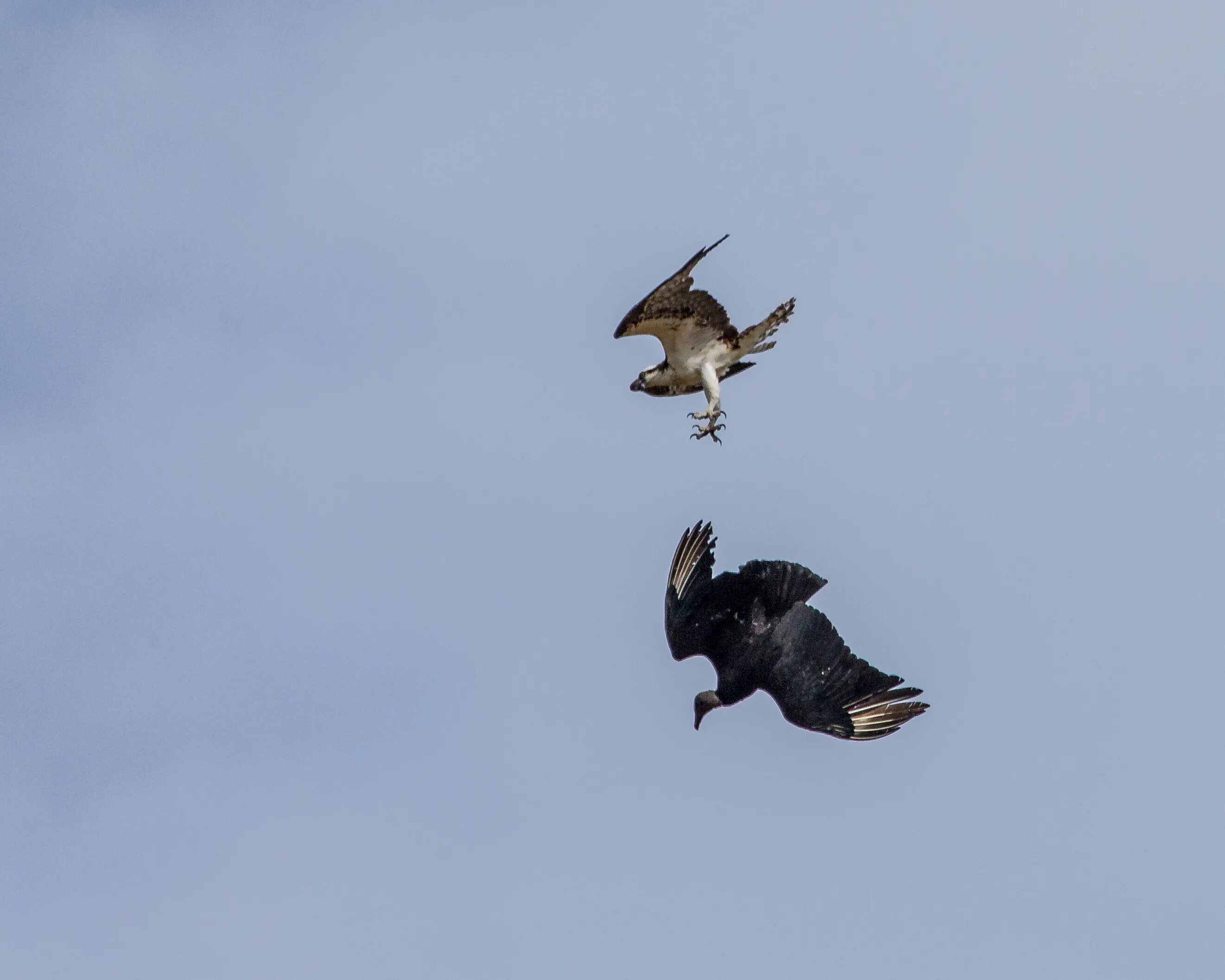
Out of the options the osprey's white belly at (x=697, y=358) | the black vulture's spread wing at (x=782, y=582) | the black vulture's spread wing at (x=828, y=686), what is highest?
the osprey's white belly at (x=697, y=358)

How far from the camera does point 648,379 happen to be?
29609 millimetres

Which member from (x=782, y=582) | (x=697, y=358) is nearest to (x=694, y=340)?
(x=697, y=358)

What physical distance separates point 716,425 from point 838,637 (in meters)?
3.17

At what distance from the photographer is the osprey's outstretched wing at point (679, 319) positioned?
27.9 m

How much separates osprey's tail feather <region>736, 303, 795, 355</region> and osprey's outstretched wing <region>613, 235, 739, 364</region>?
0.16 meters

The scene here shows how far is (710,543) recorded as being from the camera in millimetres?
30797

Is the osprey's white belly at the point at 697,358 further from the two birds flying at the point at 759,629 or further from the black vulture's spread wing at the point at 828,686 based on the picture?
the black vulture's spread wing at the point at 828,686

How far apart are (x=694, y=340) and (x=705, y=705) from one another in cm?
479

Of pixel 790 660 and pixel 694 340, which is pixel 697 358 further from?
pixel 790 660

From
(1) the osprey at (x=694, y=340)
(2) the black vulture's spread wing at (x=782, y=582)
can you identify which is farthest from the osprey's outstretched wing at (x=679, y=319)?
(2) the black vulture's spread wing at (x=782, y=582)

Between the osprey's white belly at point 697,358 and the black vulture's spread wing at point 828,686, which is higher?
the osprey's white belly at point 697,358

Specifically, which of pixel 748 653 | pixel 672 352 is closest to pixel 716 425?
pixel 672 352

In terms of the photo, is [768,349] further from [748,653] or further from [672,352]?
[748,653]

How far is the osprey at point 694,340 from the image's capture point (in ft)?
92.4
